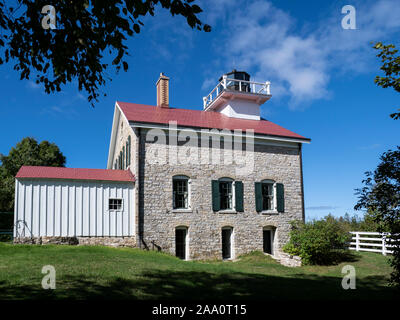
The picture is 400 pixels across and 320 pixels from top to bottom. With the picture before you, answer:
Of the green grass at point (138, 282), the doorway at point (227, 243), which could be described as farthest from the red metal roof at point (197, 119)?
the green grass at point (138, 282)

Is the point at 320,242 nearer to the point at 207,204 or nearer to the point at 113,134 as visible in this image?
the point at 207,204

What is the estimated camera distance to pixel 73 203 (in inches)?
604

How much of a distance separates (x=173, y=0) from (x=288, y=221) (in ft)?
50.8

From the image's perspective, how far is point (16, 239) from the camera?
14.3 m

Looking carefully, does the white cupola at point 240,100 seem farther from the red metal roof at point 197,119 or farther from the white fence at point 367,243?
the white fence at point 367,243

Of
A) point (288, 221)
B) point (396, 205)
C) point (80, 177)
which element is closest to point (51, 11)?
point (396, 205)

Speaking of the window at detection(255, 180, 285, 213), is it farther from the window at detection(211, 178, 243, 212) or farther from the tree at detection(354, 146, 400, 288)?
the tree at detection(354, 146, 400, 288)

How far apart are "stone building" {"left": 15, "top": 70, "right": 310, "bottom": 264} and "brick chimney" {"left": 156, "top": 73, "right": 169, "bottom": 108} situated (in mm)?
486

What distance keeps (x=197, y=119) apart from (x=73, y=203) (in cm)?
802

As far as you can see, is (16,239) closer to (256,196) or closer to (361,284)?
(256,196)

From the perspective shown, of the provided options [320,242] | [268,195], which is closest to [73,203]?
[268,195]

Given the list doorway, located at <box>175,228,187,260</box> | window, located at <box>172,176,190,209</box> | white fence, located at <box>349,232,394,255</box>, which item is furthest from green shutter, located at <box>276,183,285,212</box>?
doorway, located at <box>175,228,187,260</box>

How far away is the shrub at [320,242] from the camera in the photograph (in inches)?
623
